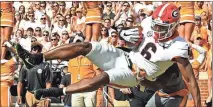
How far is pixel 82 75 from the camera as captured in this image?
9.55 metres

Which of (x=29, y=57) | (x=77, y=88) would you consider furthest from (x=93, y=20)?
(x=77, y=88)

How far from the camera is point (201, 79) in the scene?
1025 cm

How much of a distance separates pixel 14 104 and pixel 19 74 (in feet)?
1.93

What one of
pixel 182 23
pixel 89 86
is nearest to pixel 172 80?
pixel 89 86

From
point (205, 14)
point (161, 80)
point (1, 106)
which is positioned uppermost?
point (205, 14)

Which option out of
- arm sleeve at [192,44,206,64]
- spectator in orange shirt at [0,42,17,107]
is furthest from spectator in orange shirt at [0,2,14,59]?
arm sleeve at [192,44,206,64]

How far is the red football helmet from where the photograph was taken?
23.9 ft

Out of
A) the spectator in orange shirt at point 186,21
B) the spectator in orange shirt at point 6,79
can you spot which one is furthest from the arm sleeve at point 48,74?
the spectator in orange shirt at point 186,21

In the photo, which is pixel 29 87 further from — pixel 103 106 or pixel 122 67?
pixel 122 67

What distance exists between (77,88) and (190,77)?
4.55 feet

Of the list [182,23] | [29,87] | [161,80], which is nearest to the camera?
[161,80]

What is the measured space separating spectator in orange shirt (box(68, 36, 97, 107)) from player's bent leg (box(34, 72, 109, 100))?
2.64 metres

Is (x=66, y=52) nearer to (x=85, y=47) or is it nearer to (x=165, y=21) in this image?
(x=85, y=47)

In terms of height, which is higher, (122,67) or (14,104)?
(122,67)
